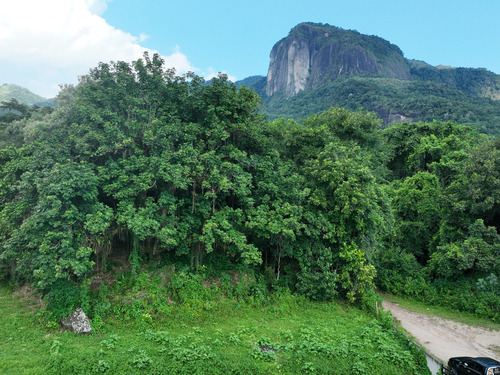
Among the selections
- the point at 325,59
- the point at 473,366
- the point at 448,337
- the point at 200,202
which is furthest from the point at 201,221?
the point at 325,59

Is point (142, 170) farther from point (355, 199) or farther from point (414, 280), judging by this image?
point (414, 280)

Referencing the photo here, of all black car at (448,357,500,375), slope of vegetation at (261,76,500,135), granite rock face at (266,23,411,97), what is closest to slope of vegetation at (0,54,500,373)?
black car at (448,357,500,375)

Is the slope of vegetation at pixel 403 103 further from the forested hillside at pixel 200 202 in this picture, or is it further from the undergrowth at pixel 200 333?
the undergrowth at pixel 200 333

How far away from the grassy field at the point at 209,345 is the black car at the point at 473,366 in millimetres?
1089

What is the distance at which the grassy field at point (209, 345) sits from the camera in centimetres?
798

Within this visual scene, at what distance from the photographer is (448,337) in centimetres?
1193

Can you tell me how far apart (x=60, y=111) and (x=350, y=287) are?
16.0m

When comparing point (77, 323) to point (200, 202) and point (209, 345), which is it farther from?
point (200, 202)

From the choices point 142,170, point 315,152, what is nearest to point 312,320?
point 315,152

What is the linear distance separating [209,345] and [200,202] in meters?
5.67

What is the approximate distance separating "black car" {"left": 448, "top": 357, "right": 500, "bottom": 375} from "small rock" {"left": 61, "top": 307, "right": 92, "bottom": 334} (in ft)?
39.4

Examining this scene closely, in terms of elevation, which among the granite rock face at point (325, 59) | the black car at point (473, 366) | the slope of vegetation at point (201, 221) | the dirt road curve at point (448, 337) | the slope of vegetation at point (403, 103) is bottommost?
the dirt road curve at point (448, 337)

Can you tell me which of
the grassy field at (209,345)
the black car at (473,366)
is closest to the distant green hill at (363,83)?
the black car at (473,366)

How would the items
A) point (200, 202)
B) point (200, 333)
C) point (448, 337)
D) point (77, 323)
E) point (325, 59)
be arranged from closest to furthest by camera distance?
1. point (77, 323)
2. point (200, 333)
3. point (448, 337)
4. point (200, 202)
5. point (325, 59)
